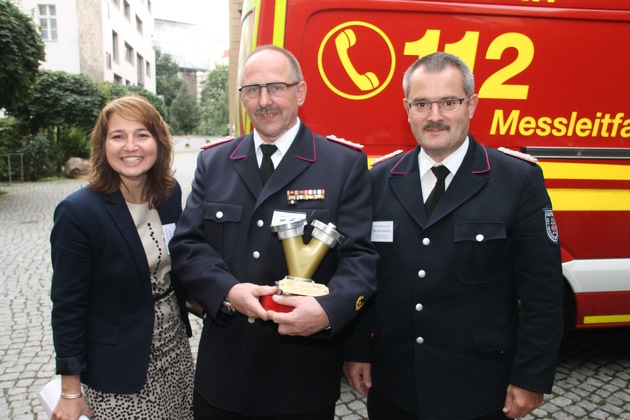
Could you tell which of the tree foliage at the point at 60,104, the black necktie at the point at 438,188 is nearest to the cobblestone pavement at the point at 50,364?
the black necktie at the point at 438,188

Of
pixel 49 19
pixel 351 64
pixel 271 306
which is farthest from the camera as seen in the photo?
pixel 49 19

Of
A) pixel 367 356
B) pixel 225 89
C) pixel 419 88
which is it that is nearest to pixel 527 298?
pixel 367 356

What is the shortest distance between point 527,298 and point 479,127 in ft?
5.09

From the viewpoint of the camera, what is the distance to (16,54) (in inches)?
429

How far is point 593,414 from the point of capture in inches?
133

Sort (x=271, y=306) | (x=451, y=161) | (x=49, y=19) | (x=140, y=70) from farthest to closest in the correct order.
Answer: (x=140, y=70) → (x=49, y=19) → (x=451, y=161) → (x=271, y=306)

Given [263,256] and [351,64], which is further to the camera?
[351,64]

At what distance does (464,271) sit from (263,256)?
75cm

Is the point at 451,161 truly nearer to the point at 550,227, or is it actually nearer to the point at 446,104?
the point at 446,104

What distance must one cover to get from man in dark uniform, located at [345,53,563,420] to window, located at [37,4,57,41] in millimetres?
28459

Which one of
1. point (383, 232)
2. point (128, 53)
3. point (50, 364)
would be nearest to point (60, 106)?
point (50, 364)

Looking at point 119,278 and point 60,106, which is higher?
point 60,106

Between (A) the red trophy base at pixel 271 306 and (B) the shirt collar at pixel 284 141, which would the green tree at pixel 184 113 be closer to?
(B) the shirt collar at pixel 284 141

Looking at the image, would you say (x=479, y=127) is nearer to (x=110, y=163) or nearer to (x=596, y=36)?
(x=596, y=36)
